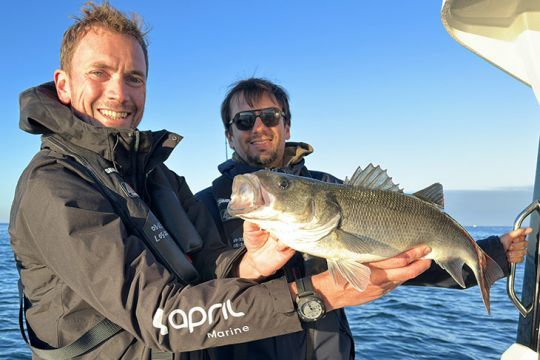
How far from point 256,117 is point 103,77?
6.95 feet

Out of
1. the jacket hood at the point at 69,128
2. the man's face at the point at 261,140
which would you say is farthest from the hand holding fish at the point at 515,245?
the jacket hood at the point at 69,128

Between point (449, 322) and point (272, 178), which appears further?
point (449, 322)

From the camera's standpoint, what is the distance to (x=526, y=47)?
3.50 metres

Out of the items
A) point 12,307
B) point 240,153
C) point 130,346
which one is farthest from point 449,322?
point 12,307

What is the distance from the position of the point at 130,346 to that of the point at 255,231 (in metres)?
1.01

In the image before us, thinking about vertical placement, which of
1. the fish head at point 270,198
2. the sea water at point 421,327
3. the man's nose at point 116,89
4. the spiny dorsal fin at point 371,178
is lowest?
the sea water at point 421,327

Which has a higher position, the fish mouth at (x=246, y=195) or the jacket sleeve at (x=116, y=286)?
the fish mouth at (x=246, y=195)

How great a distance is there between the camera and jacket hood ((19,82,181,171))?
2730 millimetres

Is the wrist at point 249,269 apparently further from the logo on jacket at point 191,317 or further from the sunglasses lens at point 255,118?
the sunglasses lens at point 255,118

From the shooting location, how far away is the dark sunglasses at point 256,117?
15.9ft

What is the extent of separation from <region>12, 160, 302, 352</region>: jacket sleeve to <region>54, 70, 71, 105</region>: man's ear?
0.89 m

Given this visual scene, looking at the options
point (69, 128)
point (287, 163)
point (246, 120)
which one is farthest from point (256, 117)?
point (69, 128)

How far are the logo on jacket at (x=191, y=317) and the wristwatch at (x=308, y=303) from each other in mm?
360

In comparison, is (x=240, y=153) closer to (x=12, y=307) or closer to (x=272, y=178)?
(x=272, y=178)
